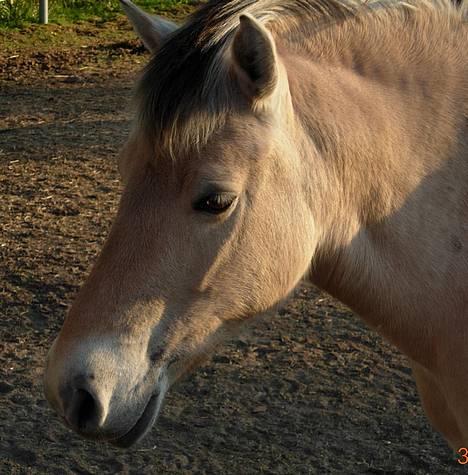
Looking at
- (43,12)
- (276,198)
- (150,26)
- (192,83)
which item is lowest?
(43,12)

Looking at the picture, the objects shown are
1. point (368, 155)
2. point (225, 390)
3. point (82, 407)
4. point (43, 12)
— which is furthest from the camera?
point (43, 12)

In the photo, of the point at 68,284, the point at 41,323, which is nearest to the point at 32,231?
the point at 68,284

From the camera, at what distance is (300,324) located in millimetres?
5117

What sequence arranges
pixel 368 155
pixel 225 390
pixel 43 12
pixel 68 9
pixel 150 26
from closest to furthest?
pixel 368 155
pixel 150 26
pixel 225 390
pixel 43 12
pixel 68 9

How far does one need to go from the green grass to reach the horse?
9.60 m

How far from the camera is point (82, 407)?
91.4 inches

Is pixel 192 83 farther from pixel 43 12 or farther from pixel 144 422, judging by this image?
pixel 43 12

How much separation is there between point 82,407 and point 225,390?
2.22m

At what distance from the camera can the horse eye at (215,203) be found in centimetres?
236

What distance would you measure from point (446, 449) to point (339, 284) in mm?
1695

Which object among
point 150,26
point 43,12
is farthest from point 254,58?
point 43,12

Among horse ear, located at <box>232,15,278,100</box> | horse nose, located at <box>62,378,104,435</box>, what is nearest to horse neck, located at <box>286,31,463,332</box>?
horse ear, located at <box>232,15,278,100</box>

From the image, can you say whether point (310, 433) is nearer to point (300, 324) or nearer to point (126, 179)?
A: point (300, 324)

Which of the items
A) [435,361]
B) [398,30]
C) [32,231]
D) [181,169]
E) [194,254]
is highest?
[398,30]
